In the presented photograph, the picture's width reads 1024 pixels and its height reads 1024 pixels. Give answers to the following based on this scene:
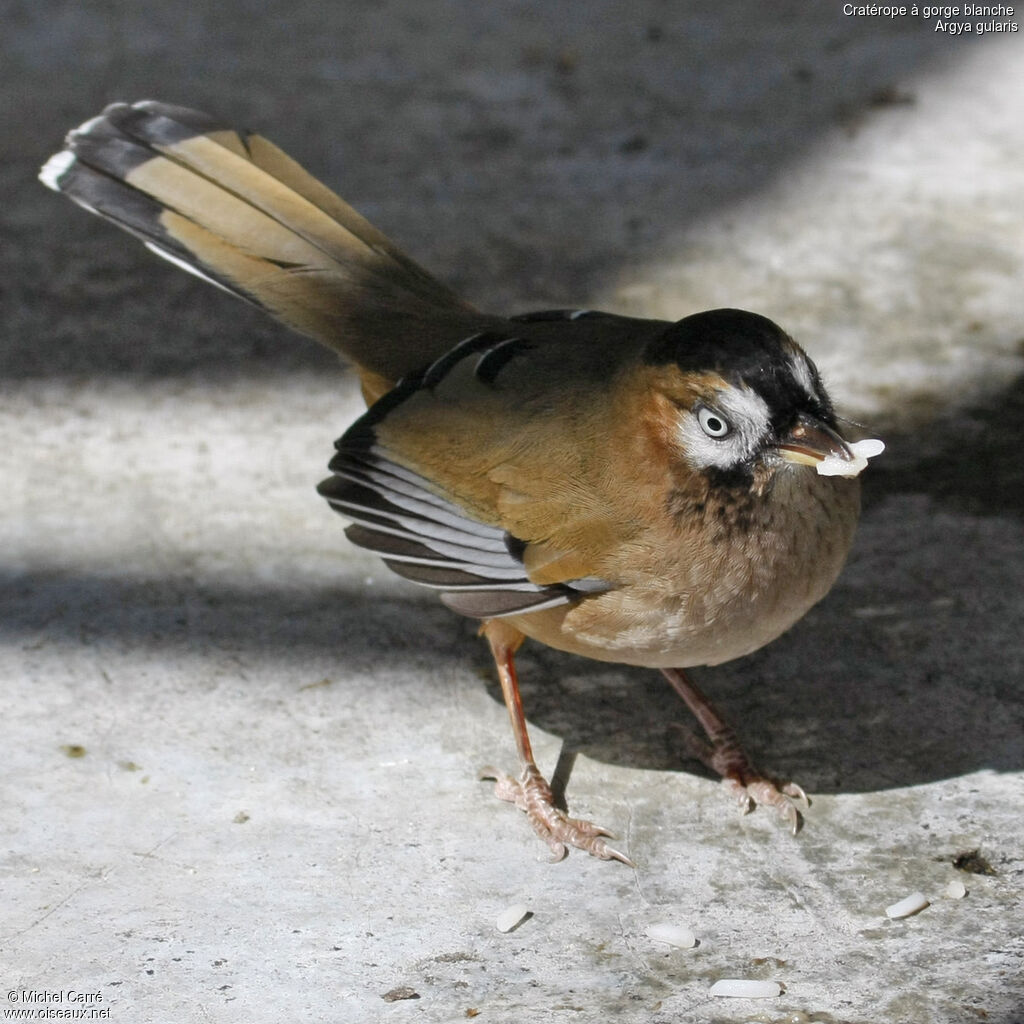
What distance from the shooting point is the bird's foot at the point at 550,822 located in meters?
3.95

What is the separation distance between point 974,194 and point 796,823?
12.0 feet

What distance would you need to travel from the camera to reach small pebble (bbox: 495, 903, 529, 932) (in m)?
3.69

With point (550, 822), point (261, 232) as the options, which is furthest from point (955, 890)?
point (261, 232)

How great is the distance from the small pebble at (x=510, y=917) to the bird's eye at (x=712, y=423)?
1.26m

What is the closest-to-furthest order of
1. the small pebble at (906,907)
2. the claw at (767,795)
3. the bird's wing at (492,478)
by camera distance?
the small pebble at (906,907) < the bird's wing at (492,478) < the claw at (767,795)

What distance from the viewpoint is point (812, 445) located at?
11.7 feet

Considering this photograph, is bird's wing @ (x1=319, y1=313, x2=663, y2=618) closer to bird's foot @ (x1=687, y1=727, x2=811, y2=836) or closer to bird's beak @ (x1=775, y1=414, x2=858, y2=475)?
bird's beak @ (x1=775, y1=414, x2=858, y2=475)

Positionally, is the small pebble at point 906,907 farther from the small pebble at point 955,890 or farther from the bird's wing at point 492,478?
the bird's wing at point 492,478

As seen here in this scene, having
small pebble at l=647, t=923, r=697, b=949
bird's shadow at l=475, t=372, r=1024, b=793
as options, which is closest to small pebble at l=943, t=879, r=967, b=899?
bird's shadow at l=475, t=372, r=1024, b=793

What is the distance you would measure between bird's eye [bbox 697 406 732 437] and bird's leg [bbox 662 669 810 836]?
979mm

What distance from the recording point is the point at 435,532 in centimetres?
413

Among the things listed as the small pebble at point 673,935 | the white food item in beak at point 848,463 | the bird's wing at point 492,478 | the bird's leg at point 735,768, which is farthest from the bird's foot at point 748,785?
the white food item in beak at point 848,463

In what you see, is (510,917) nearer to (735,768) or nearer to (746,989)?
(746,989)

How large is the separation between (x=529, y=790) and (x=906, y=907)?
1.01 m
